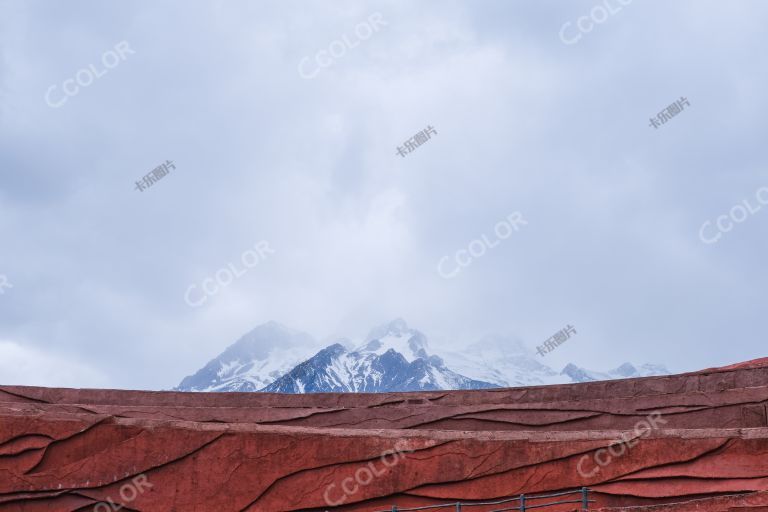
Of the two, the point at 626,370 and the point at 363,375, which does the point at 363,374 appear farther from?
the point at 626,370

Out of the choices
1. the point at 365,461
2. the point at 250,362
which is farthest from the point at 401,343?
the point at 365,461

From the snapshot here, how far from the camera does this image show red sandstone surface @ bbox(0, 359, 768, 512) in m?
9.21

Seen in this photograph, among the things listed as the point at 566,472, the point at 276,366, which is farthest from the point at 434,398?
the point at 276,366

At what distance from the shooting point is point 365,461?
1009 centimetres

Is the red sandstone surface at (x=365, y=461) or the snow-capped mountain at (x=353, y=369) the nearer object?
the red sandstone surface at (x=365, y=461)

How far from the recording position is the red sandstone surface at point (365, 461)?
9211 millimetres

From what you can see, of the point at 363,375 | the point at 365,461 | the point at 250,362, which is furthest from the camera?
the point at 250,362

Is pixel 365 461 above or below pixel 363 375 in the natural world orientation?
below

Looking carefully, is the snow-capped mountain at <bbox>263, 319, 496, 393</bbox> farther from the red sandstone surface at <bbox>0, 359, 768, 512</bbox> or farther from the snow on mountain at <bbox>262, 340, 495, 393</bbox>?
the red sandstone surface at <bbox>0, 359, 768, 512</bbox>

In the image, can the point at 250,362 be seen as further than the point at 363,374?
Yes

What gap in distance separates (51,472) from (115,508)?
0.86 metres

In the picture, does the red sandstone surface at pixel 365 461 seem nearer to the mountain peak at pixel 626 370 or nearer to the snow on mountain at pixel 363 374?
the snow on mountain at pixel 363 374

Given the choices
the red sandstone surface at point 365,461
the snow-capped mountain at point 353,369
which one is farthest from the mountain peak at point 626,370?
the red sandstone surface at point 365,461

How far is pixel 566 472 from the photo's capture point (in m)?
9.52
